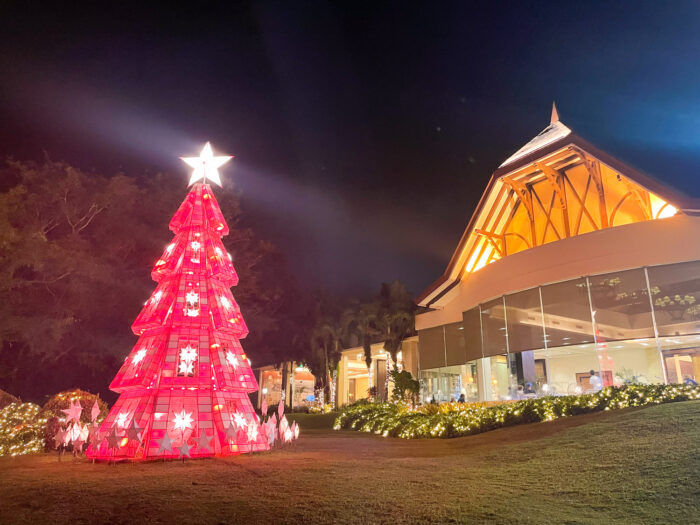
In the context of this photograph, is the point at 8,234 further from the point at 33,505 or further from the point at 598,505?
the point at 598,505

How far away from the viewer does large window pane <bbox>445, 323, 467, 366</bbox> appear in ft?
77.8

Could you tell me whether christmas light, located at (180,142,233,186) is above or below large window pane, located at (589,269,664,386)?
above

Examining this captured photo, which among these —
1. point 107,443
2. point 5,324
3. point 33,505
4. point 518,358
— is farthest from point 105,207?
point 518,358

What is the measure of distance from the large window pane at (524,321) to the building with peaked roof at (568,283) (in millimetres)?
45

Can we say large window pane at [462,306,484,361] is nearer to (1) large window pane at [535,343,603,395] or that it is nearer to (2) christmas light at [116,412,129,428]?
(1) large window pane at [535,343,603,395]

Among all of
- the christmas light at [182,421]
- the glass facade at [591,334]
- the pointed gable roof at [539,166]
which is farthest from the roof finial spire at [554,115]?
the christmas light at [182,421]

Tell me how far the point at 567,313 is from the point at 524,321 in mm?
1859

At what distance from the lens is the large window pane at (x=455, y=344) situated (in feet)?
77.8

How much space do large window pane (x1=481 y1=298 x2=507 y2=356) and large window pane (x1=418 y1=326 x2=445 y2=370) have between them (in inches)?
174

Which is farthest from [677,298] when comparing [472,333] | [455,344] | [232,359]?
[232,359]

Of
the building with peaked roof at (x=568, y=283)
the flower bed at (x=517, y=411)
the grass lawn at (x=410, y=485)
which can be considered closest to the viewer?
the grass lawn at (x=410, y=485)

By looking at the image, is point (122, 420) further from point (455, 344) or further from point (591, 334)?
point (455, 344)

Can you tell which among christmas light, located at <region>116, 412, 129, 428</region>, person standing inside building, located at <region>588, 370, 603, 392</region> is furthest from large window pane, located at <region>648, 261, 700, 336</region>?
christmas light, located at <region>116, 412, 129, 428</region>

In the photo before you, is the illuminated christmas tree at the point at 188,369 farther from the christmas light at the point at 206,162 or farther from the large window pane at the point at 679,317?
the large window pane at the point at 679,317
